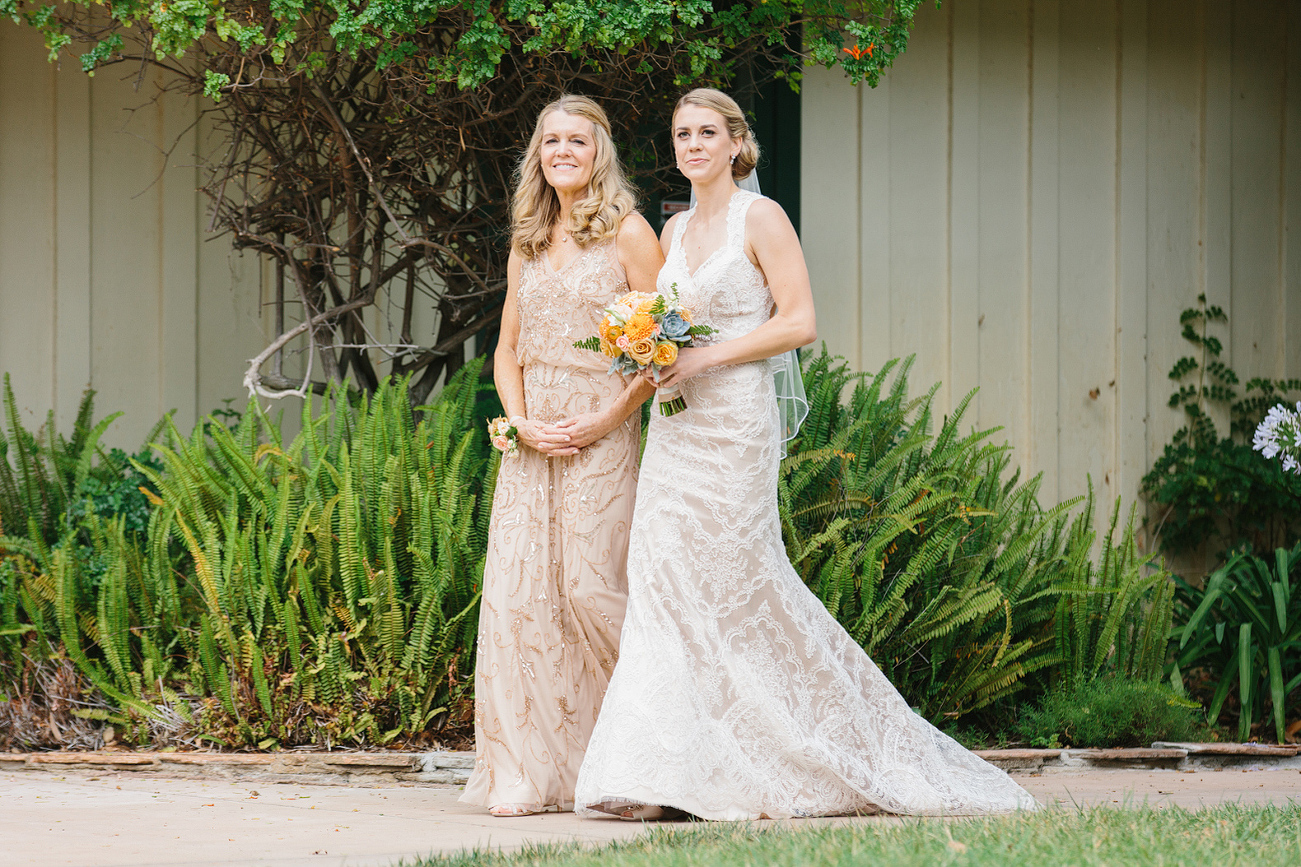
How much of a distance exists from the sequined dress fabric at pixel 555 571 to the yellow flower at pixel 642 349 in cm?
42

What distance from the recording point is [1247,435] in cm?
711

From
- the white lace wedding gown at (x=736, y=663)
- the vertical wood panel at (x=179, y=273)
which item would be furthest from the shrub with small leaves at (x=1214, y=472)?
the vertical wood panel at (x=179, y=273)

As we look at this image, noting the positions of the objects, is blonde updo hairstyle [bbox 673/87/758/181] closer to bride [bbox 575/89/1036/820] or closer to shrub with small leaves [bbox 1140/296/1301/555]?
bride [bbox 575/89/1036/820]

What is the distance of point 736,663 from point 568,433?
34.0 inches

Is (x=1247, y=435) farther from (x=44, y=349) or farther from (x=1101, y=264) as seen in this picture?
(x=44, y=349)

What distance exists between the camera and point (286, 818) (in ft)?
12.1

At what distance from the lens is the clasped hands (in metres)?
3.95

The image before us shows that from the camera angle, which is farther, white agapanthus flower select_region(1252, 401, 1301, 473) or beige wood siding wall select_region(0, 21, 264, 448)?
beige wood siding wall select_region(0, 21, 264, 448)

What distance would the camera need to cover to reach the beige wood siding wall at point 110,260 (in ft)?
20.8

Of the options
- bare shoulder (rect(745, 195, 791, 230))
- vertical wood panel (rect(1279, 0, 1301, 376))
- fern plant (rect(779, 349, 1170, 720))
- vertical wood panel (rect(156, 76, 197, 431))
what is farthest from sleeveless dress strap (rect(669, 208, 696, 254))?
vertical wood panel (rect(1279, 0, 1301, 376))

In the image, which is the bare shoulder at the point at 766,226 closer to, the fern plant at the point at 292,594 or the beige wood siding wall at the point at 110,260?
the fern plant at the point at 292,594

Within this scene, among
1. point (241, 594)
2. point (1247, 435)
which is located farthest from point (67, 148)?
point (1247, 435)

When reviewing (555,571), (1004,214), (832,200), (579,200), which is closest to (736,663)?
(555,571)

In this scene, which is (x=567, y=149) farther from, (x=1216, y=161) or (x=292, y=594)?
(x=1216, y=161)
